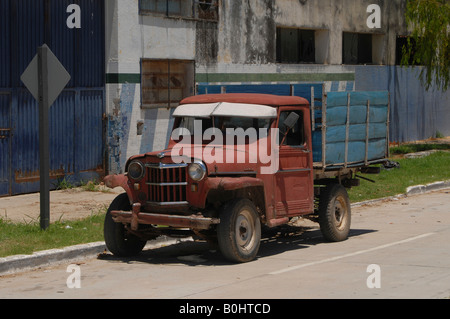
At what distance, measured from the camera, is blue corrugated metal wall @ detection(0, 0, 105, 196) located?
57.6 feet

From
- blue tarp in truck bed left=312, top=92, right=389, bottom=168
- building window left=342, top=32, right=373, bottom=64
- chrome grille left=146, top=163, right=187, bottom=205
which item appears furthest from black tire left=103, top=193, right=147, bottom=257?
building window left=342, top=32, right=373, bottom=64

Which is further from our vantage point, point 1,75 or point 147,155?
point 1,75

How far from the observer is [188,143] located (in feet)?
42.2

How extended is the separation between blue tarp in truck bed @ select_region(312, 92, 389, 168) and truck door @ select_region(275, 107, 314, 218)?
433 millimetres

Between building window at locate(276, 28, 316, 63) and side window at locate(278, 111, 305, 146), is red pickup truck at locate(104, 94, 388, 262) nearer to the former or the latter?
side window at locate(278, 111, 305, 146)

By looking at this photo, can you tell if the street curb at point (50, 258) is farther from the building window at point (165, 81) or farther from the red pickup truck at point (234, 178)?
the building window at point (165, 81)

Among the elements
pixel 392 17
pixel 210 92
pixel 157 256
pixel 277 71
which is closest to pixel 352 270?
pixel 157 256

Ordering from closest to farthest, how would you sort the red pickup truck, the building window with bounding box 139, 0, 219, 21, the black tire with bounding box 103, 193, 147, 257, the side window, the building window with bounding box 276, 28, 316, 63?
the red pickup truck
the black tire with bounding box 103, 193, 147, 257
the side window
the building window with bounding box 139, 0, 219, 21
the building window with bounding box 276, 28, 316, 63

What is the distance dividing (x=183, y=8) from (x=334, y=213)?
9.82m

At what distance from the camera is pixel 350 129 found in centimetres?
1398

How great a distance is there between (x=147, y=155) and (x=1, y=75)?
6.86 meters

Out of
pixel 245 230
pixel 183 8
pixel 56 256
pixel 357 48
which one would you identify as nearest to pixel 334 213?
pixel 245 230

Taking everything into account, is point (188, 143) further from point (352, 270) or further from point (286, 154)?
point (352, 270)
